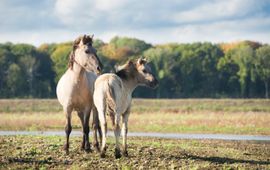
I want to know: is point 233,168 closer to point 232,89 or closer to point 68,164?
point 68,164

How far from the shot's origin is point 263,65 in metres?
114

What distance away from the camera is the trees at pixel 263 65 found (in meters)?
112

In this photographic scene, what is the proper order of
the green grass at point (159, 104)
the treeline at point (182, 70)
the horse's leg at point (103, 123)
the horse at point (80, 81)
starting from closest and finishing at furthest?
the horse's leg at point (103, 123) < the horse at point (80, 81) < the green grass at point (159, 104) < the treeline at point (182, 70)

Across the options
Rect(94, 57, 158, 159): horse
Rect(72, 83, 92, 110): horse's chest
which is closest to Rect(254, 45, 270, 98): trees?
Rect(94, 57, 158, 159): horse

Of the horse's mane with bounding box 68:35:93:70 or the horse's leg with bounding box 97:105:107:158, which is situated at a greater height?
the horse's mane with bounding box 68:35:93:70

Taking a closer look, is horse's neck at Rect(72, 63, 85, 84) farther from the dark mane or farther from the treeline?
the treeline

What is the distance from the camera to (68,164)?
56.1ft

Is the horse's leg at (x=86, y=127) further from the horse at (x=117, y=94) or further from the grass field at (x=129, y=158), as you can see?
the horse at (x=117, y=94)

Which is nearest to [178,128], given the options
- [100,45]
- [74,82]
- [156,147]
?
[156,147]

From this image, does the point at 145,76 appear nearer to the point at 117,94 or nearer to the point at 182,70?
the point at 117,94

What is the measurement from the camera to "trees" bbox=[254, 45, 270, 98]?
112 metres

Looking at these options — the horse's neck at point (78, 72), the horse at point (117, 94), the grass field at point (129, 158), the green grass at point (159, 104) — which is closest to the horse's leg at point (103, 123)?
the horse at point (117, 94)

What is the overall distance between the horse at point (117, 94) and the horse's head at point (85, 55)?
1.14 feet

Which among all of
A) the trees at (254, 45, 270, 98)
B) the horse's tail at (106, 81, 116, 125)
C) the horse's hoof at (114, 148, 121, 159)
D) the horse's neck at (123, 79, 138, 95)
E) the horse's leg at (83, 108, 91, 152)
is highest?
the trees at (254, 45, 270, 98)
